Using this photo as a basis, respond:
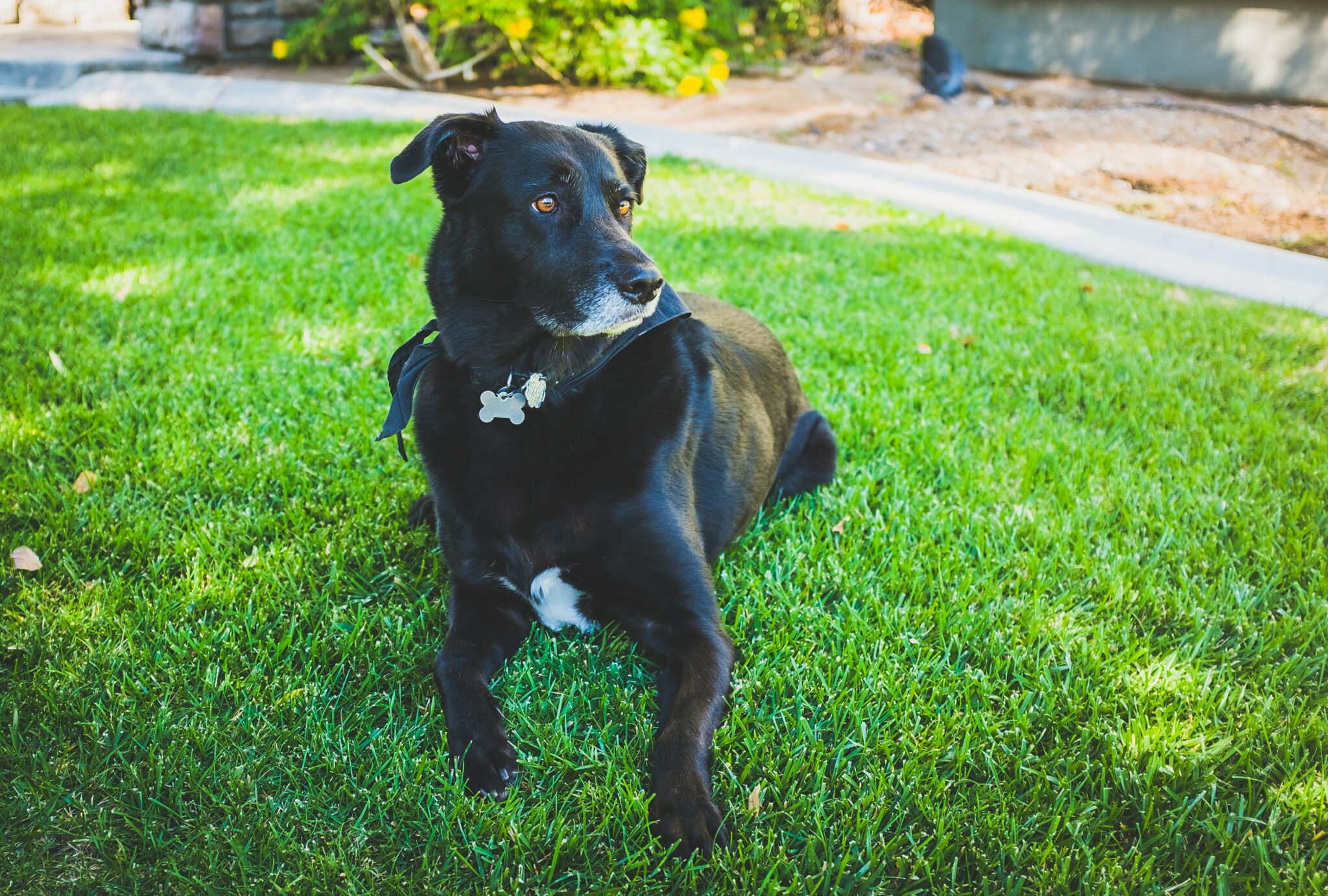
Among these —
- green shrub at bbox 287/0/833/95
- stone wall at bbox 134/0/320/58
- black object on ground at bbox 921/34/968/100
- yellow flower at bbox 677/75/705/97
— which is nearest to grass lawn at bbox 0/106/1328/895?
green shrub at bbox 287/0/833/95

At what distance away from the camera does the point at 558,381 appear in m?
2.17

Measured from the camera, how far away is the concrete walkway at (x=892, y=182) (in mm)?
5230

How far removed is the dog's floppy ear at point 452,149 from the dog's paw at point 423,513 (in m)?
0.94

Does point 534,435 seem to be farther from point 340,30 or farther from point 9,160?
point 340,30

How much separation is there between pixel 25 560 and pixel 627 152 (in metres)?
2.06

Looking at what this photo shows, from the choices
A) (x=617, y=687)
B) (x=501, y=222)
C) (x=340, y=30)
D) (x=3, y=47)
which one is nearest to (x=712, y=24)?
(x=340, y=30)

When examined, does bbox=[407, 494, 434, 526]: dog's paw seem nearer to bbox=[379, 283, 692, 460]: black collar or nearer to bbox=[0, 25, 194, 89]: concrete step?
bbox=[379, 283, 692, 460]: black collar

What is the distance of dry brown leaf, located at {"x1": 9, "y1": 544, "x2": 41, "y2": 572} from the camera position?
7.52 feet

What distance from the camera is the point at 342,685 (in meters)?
2.02

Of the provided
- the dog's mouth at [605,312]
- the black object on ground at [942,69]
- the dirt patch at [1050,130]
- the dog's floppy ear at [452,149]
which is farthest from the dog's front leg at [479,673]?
the black object on ground at [942,69]

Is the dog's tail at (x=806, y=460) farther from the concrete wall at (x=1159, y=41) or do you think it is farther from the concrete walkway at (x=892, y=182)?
the concrete wall at (x=1159, y=41)

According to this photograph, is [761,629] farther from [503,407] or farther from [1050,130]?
[1050,130]

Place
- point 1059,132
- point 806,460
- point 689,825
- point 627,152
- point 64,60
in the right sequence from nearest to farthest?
1. point 689,825
2. point 627,152
3. point 806,460
4. point 1059,132
5. point 64,60

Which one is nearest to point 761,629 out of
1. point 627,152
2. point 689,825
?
point 689,825
